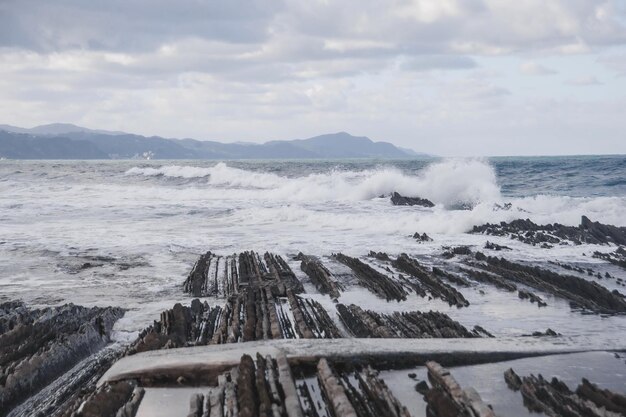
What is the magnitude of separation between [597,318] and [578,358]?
10.2 ft

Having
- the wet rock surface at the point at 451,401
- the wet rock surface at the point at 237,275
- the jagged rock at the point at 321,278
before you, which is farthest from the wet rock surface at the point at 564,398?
the wet rock surface at the point at 237,275

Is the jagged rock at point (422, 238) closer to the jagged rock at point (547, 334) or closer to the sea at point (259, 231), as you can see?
the sea at point (259, 231)

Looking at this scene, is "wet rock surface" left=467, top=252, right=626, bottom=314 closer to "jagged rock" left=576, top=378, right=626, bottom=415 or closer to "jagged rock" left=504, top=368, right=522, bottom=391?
"jagged rock" left=504, top=368, right=522, bottom=391

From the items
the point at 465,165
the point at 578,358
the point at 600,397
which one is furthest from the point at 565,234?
the point at 465,165

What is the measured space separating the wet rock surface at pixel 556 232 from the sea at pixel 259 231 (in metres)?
0.72

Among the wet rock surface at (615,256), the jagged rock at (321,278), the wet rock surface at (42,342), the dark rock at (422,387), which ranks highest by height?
the dark rock at (422,387)

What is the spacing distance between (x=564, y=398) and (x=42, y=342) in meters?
7.88

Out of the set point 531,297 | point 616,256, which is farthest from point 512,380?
point 616,256

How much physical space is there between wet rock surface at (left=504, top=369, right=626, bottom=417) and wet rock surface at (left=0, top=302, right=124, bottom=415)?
610 centimetres

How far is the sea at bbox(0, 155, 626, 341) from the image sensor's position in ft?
42.9

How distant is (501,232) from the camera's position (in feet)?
77.1

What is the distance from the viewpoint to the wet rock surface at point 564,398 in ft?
20.3

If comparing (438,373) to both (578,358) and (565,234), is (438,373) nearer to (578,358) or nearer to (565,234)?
(578,358)

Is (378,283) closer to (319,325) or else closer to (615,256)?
(319,325)
